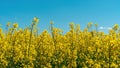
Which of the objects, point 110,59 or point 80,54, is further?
point 80,54

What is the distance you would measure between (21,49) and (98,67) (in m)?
3.02

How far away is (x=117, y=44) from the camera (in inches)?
301

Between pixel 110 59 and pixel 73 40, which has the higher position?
pixel 73 40

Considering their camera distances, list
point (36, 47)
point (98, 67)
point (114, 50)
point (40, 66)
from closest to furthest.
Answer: point (98, 67) → point (114, 50) → point (40, 66) → point (36, 47)

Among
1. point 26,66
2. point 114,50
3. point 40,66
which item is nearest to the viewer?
point 114,50

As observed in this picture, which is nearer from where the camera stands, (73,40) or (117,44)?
(117,44)

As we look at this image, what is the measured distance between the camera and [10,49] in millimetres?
9883

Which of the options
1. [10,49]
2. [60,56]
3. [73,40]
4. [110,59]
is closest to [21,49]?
[10,49]

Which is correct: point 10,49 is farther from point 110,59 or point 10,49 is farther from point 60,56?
point 110,59

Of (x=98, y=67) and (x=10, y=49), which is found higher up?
(x=10, y=49)

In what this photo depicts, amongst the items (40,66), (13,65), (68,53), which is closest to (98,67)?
(68,53)

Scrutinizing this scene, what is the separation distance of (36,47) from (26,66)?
5.15ft

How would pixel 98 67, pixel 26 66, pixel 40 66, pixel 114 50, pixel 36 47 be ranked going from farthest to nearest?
pixel 36 47 < pixel 40 66 < pixel 26 66 < pixel 114 50 < pixel 98 67

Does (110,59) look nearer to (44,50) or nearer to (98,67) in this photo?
(98,67)
